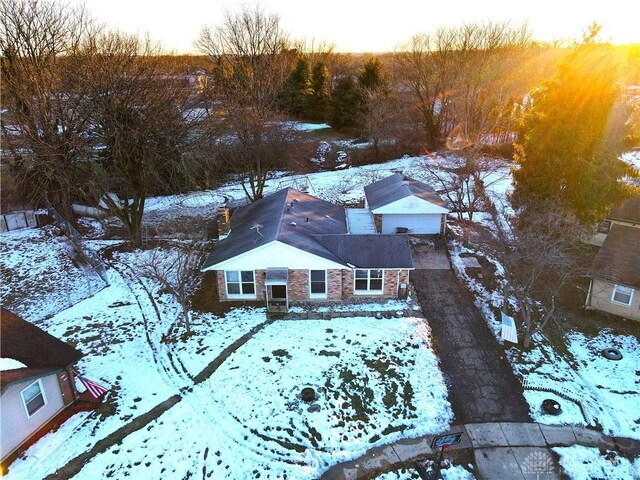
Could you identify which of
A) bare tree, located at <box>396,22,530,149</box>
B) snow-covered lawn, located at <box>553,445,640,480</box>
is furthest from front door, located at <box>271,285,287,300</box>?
bare tree, located at <box>396,22,530,149</box>

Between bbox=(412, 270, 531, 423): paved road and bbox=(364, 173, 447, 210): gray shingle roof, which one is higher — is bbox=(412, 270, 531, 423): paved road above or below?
below

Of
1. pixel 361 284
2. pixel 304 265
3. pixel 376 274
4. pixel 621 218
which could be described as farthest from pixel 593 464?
pixel 621 218

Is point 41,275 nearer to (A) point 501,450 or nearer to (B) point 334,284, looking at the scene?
(B) point 334,284

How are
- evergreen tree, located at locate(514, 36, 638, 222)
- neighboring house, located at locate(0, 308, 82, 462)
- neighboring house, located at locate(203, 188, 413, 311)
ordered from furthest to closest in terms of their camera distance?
evergreen tree, located at locate(514, 36, 638, 222) → neighboring house, located at locate(203, 188, 413, 311) → neighboring house, located at locate(0, 308, 82, 462)

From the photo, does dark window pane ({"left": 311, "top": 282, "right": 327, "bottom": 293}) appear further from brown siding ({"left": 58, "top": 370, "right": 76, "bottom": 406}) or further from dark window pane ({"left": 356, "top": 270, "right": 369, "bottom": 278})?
brown siding ({"left": 58, "top": 370, "right": 76, "bottom": 406})

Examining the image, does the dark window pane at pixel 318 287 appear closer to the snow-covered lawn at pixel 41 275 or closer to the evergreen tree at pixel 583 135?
the snow-covered lawn at pixel 41 275

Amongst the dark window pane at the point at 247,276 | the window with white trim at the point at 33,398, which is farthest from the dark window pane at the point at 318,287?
the window with white trim at the point at 33,398

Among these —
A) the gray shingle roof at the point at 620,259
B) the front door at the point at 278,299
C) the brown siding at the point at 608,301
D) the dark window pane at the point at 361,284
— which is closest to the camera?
the gray shingle roof at the point at 620,259
